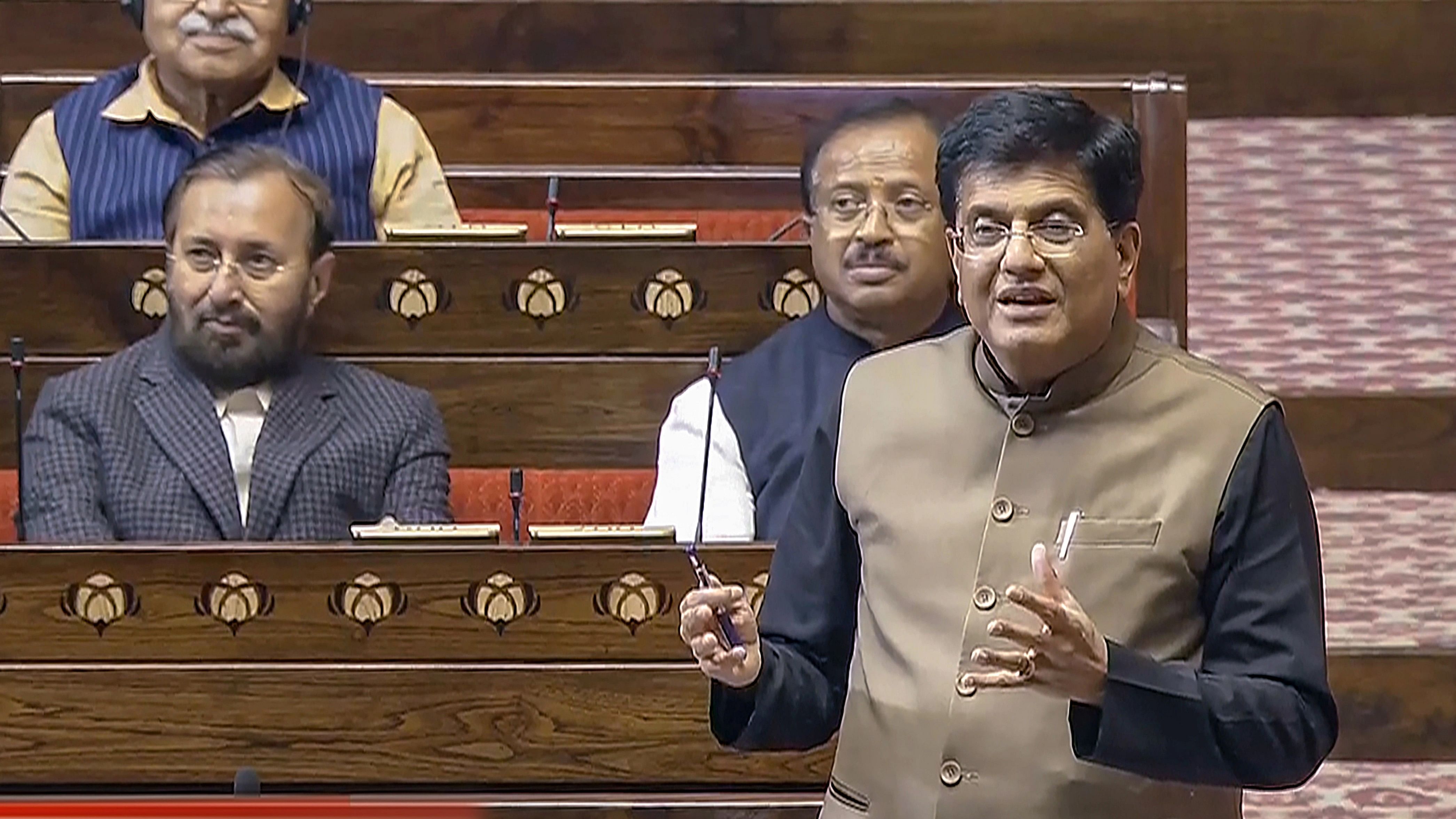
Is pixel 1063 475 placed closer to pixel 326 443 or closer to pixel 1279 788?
pixel 1279 788

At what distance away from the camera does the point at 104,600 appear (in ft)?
4.85

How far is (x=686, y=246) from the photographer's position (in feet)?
5.74

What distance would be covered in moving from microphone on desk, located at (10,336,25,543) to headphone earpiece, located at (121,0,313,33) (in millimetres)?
367

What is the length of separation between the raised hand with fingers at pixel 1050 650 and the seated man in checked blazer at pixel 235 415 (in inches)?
29.6

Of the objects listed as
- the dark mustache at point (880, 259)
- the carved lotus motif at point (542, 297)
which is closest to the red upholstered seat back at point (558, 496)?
the carved lotus motif at point (542, 297)

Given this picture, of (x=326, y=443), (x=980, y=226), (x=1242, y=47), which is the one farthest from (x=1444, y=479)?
(x=980, y=226)

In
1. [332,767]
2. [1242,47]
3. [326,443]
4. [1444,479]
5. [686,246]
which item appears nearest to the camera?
[332,767]

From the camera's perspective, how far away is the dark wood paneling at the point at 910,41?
8.04 ft

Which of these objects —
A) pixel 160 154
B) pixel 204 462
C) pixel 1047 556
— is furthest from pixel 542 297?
pixel 1047 556

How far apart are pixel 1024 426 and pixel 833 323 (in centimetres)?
70

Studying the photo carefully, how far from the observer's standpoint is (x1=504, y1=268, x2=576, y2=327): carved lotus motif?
68.8 inches

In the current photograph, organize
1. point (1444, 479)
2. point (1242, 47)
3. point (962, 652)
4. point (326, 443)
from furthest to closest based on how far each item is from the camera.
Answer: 1. point (1242, 47)
2. point (1444, 479)
3. point (326, 443)
4. point (962, 652)

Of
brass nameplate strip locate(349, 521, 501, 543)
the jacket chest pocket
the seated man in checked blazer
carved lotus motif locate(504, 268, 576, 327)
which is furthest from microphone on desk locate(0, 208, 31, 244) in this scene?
the jacket chest pocket

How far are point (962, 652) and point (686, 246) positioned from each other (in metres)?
0.80
